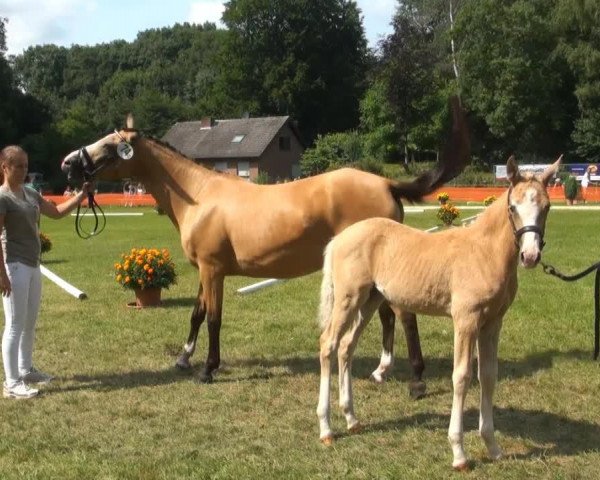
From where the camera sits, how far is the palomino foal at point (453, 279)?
4816 mm

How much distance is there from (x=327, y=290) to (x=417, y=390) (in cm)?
162

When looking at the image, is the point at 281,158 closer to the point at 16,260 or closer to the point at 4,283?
the point at 16,260

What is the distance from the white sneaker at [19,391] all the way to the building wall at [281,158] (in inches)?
2341

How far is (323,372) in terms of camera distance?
5777mm

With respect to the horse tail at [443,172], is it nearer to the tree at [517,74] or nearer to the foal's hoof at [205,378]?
the foal's hoof at [205,378]

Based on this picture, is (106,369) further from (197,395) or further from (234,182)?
(234,182)

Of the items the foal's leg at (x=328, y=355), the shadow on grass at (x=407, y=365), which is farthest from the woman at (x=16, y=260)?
the foal's leg at (x=328, y=355)

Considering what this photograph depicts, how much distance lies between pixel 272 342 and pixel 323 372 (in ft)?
11.3

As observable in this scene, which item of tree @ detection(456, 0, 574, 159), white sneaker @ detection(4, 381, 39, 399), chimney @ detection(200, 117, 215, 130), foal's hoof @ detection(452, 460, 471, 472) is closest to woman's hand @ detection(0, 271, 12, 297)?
white sneaker @ detection(4, 381, 39, 399)

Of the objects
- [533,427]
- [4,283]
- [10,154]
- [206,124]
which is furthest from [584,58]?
[4,283]

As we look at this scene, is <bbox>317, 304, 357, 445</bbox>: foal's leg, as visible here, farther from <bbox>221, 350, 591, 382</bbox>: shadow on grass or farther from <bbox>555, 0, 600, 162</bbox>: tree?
<bbox>555, 0, 600, 162</bbox>: tree

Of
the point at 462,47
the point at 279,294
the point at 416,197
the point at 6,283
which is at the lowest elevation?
the point at 279,294

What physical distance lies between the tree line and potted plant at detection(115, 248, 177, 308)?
1373 inches

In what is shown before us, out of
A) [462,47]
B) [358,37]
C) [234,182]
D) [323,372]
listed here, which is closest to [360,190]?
[234,182]
